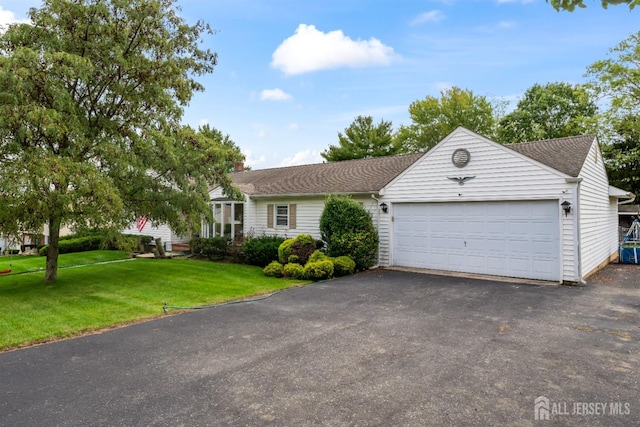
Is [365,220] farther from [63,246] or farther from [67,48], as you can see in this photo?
[63,246]

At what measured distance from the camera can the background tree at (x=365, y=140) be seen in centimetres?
4000

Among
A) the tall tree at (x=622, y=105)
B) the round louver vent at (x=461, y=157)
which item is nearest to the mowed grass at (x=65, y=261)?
the round louver vent at (x=461, y=157)

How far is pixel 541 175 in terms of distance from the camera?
10.4m

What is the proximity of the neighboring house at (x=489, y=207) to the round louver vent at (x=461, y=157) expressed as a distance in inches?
1.2

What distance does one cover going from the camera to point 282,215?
1644cm

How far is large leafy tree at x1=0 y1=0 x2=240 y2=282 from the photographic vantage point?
838 centimetres

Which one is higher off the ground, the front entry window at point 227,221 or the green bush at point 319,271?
the front entry window at point 227,221

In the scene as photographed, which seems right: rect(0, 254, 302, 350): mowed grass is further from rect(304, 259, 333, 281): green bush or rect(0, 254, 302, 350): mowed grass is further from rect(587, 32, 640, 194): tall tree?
rect(587, 32, 640, 194): tall tree

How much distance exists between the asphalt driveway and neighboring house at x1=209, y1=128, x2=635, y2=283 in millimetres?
2784

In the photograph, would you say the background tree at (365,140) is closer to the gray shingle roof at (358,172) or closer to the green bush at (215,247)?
the gray shingle roof at (358,172)

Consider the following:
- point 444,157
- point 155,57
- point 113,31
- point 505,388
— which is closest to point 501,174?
point 444,157

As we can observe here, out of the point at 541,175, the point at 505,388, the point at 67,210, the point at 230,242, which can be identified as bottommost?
the point at 505,388

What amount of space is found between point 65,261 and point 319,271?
11.5m

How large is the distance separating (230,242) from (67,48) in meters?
8.93
